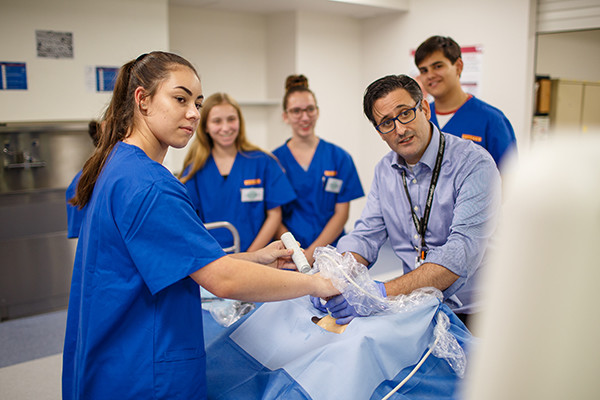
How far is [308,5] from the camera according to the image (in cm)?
454

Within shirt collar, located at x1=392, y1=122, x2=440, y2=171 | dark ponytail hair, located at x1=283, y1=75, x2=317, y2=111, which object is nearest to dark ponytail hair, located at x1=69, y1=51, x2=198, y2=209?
shirt collar, located at x1=392, y1=122, x2=440, y2=171

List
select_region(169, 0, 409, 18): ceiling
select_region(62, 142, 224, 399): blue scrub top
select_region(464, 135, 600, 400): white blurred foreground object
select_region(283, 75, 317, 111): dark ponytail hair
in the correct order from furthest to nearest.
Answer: select_region(169, 0, 409, 18): ceiling < select_region(283, 75, 317, 111): dark ponytail hair < select_region(62, 142, 224, 399): blue scrub top < select_region(464, 135, 600, 400): white blurred foreground object

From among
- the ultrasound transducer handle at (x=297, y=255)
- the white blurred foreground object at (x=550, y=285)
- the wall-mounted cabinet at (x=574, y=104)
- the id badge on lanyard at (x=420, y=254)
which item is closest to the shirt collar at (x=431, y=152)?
the id badge on lanyard at (x=420, y=254)

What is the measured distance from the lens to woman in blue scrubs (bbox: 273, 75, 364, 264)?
9.52 feet

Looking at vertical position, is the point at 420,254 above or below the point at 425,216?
below

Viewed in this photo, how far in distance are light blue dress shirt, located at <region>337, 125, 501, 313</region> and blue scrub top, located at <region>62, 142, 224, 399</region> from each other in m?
0.82

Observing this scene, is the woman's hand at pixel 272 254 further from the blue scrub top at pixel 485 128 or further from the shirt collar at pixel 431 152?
the blue scrub top at pixel 485 128

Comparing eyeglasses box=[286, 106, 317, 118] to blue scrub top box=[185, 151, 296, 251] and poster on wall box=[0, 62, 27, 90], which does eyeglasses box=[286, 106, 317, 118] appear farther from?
poster on wall box=[0, 62, 27, 90]

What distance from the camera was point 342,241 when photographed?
191 centimetres

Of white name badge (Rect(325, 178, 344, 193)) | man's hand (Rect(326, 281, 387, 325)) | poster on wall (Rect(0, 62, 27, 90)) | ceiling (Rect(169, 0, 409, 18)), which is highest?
ceiling (Rect(169, 0, 409, 18))

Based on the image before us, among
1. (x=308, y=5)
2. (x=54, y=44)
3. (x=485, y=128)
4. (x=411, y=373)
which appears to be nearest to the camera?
(x=411, y=373)

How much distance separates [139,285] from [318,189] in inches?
73.7

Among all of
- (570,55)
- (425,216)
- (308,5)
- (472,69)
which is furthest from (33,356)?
(570,55)

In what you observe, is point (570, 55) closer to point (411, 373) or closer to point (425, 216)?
point (425, 216)
